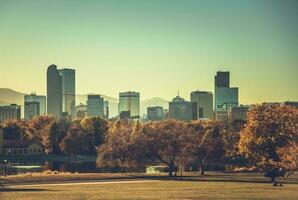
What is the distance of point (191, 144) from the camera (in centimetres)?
9031

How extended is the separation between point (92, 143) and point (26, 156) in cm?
1923

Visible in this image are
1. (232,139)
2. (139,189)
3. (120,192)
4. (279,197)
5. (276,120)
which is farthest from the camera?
(232,139)

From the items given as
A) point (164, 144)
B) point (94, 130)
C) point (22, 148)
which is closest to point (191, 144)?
point (164, 144)

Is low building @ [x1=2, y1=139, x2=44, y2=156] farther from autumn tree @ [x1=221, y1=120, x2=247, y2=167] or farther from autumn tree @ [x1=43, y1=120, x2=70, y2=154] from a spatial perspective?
autumn tree @ [x1=221, y1=120, x2=247, y2=167]

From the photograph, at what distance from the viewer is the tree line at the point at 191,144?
Result: 228ft

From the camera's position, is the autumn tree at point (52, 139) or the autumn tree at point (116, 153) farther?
the autumn tree at point (52, 139)

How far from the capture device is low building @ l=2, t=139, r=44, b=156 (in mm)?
157125

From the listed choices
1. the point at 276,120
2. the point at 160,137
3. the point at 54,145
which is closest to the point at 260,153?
the point at 276,120

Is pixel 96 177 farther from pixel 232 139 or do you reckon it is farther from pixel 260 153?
pixel 232 139

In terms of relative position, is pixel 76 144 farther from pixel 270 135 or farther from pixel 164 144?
pixel 270 135

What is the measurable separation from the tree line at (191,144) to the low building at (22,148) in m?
3.09

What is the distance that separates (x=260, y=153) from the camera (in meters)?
70.4

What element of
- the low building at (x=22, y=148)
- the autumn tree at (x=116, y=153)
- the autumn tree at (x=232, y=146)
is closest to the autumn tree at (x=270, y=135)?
the autumn tree at (x=232, y=146)

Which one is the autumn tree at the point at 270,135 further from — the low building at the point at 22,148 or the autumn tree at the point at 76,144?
the low building at the point at 22,148
